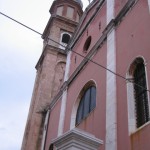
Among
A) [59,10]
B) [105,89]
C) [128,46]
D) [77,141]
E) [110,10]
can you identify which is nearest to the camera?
[77,141]

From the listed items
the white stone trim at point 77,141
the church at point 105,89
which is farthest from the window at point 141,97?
the white stone trim at point 77,141

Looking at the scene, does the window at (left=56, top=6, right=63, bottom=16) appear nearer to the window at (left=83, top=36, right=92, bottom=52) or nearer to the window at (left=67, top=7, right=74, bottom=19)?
the window at (left=67, top=7, right=74, bottom=19)

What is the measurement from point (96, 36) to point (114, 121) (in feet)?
17.1

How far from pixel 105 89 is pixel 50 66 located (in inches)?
457

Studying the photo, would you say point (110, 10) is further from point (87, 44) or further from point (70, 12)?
point (70, 12)

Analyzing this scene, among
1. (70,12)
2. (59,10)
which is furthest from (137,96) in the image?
(59,10)

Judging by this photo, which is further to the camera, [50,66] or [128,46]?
[50,66]

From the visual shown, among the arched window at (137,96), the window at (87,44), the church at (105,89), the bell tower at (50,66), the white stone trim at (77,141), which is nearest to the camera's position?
the white stone trim at (77,141)

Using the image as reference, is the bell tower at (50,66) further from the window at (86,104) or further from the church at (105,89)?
the window at (86,104)

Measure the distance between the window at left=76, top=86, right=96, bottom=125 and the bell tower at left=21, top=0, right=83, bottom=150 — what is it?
436 centimetres

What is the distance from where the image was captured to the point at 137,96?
834 centimetres

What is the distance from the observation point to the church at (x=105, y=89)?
7680 millimetres

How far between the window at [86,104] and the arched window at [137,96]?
2.59m

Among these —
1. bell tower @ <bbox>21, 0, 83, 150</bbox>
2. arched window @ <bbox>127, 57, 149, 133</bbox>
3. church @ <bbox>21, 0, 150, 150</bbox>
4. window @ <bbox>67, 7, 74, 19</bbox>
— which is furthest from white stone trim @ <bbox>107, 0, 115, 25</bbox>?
window @ <bbox>67, 7, 74, 19</bbox>
